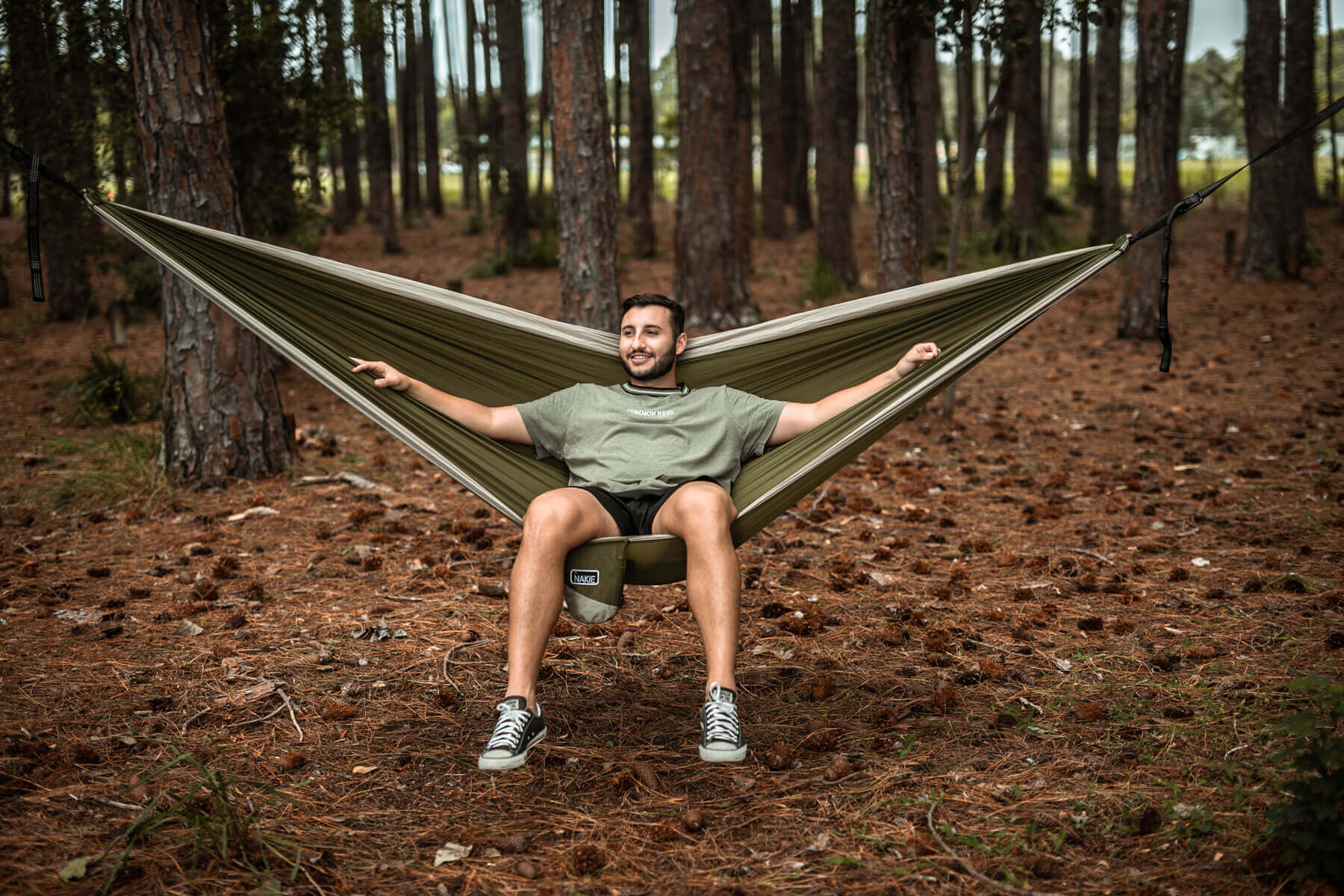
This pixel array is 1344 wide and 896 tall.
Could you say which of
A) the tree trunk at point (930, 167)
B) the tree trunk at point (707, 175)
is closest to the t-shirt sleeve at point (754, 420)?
the tree trunk at point (707, 175)

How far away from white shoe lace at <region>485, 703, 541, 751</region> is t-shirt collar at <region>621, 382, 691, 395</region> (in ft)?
2.66

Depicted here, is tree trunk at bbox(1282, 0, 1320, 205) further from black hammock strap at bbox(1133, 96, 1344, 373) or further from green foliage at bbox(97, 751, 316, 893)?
green foliage at bbox(97, 751, 316, 893)

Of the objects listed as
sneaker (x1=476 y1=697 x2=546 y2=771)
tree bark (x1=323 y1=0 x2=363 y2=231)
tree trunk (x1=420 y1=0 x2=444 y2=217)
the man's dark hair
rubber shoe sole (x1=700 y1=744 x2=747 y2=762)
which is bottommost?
rubber shoe sole (x1=700 y1=744 x2=747 y2=762)

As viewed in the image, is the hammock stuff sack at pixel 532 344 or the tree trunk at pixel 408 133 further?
the tree trunk at pixel 408 133

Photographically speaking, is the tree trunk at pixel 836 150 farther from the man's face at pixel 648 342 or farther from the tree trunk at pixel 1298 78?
the man's face at pixel 648 342

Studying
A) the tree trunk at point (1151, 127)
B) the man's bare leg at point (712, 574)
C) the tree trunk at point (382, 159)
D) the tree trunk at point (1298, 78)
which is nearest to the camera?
the man's bare leg at point (712, 574)

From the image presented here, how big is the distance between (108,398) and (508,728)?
12.4ft

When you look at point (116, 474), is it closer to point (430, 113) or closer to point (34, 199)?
point (34, 199)

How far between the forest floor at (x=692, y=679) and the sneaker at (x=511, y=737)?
0.06 meters

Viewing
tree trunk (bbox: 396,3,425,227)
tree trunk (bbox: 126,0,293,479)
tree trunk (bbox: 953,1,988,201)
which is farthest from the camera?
tree trunk (bbox: 396,3,425,227)

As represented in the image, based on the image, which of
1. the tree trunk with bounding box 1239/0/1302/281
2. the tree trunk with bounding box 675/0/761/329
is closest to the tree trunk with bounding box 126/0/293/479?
the tree trunk with bounding box 675/0/761/329

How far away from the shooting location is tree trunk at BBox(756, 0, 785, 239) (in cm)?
1065

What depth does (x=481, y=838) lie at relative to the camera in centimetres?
159

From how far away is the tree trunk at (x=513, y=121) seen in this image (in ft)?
29.4
